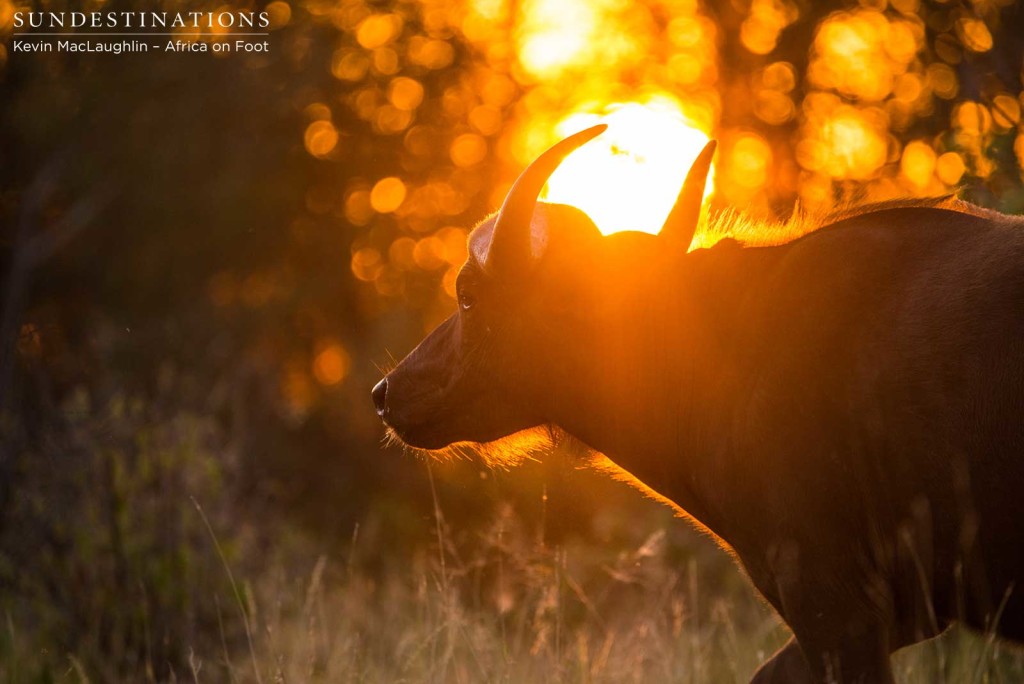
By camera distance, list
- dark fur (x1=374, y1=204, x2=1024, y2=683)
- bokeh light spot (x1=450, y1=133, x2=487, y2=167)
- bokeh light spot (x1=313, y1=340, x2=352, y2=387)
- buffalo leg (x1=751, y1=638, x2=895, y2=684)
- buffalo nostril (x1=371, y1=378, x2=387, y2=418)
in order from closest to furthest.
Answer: dark fur (x1=374, y1=204, x2=1024, y2=683) → buffalo leg (x1=751, y1=638, x2=895, y2=684) → buffalo nostril (x1=371, y1=378, x2=387, y2=418) → bokeh light spot (x1=313, y1=340, x2=352, y2=387) → bokeh light spot (x1=450, y1=133, x2=487, y2=167)

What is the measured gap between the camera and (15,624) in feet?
24.2

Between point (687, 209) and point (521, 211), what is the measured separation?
0.67 meters

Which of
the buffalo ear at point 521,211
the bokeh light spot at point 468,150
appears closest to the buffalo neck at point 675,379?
the buffalo ear at point 521,211

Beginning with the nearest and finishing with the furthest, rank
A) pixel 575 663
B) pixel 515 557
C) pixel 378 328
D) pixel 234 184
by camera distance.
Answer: pixel 515 557
pixel 575 663
pixel 378 328
pixel 234 184

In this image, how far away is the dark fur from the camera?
3875mm

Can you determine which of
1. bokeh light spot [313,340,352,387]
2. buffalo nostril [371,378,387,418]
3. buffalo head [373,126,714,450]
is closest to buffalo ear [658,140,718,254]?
buffalo head [373,126,714,450]

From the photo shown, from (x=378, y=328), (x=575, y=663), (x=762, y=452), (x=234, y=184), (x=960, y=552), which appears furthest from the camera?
(x=234, y=184)

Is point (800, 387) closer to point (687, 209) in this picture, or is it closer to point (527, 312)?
point (687, 209)

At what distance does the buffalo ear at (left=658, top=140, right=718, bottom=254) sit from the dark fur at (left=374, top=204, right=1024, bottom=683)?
92mm

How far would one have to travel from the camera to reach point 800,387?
14.0 ft

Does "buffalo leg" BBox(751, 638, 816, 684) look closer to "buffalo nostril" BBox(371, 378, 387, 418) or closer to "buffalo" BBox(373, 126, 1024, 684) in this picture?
"buffalo" BBox(373, 126, 1024, 684)

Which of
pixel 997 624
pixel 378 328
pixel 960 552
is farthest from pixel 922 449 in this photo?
pixel 378 328

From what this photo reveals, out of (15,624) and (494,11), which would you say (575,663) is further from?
(494,11)

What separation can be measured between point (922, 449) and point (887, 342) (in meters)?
0.37
